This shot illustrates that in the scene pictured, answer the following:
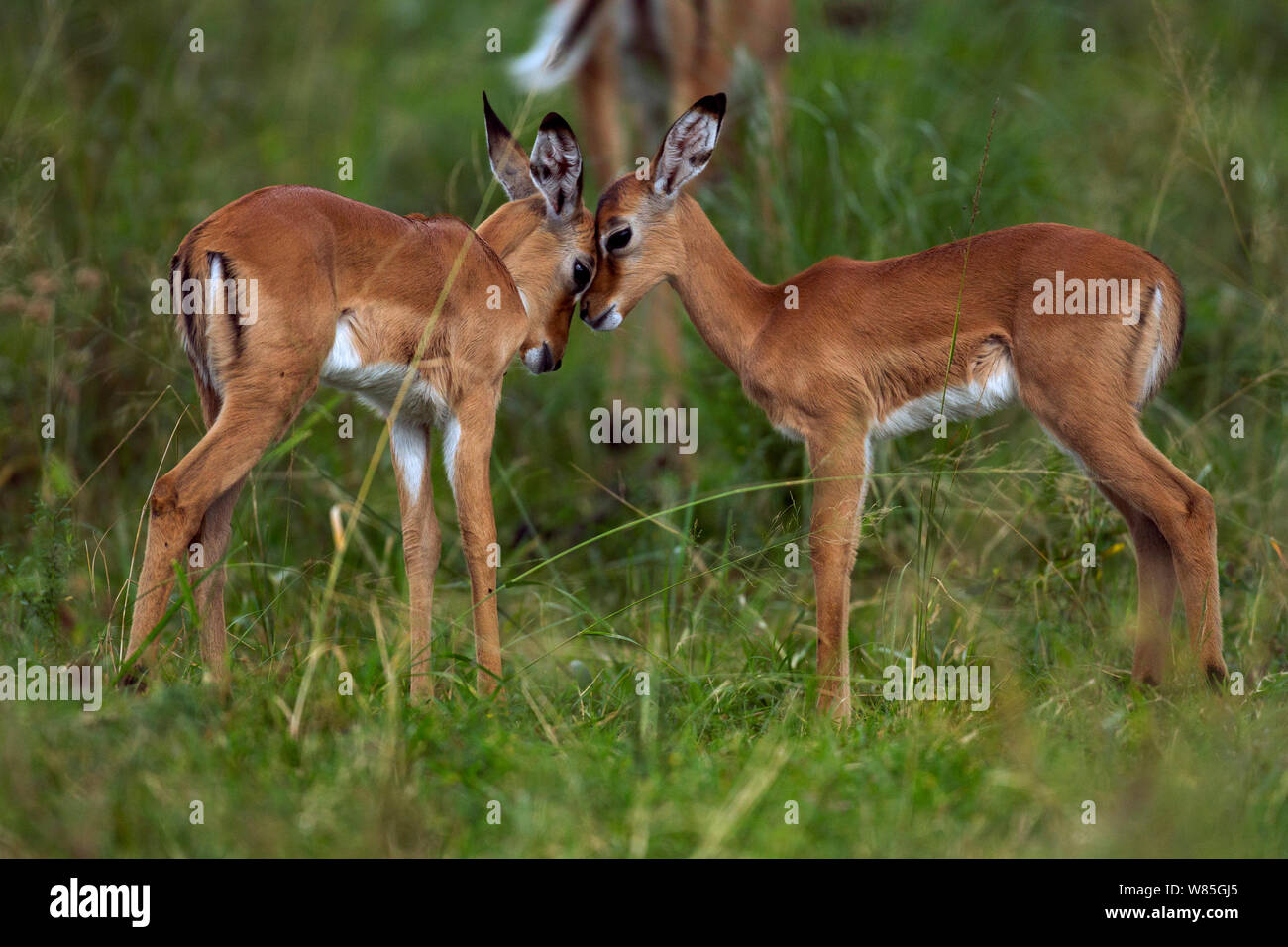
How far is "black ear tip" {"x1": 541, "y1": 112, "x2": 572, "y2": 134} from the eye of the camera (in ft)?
15.4

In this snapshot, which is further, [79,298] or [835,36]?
[835,36]

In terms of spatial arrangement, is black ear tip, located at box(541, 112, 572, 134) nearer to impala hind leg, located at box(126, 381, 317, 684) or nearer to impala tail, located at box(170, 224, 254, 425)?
impala tail, located at box(170, 224, 254, 425)

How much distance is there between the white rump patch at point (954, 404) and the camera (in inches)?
183

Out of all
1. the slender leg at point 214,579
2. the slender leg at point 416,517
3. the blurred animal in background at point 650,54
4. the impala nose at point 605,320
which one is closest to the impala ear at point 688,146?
the impala nose at point 605,320

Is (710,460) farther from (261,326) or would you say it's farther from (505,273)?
(261,326)

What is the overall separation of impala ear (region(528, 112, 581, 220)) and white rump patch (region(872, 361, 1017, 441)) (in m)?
1.32

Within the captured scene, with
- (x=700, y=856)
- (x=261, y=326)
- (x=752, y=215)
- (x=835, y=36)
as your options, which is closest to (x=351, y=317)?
(x=261, y=326)

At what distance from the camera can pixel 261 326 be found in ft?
13.3

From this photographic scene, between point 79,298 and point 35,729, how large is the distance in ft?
10.6

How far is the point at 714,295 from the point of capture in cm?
506

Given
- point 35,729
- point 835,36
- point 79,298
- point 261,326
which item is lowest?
point 35,729

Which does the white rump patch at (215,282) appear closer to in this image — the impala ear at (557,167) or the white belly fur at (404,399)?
the white belly fur at (404,399)

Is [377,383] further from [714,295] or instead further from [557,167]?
[714,295]

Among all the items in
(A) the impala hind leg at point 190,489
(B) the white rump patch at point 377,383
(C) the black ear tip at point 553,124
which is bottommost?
(A) the impala hind leg at point 190,489
